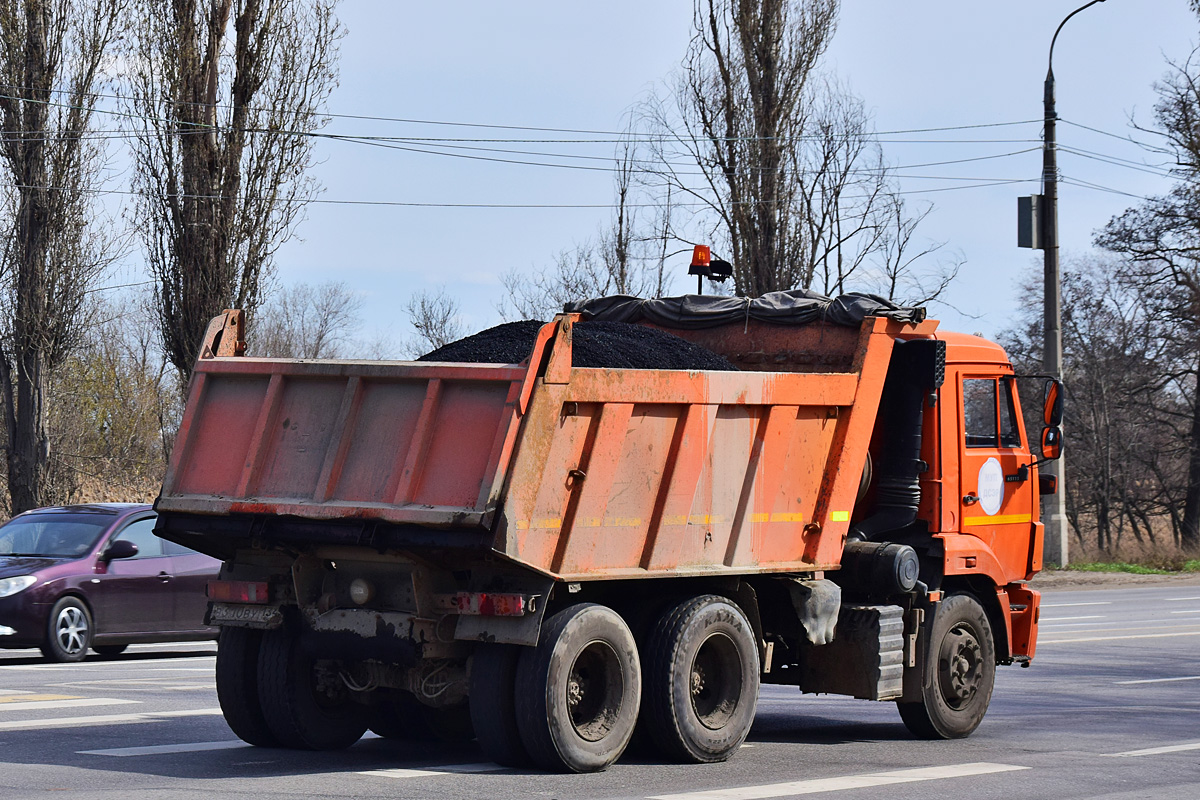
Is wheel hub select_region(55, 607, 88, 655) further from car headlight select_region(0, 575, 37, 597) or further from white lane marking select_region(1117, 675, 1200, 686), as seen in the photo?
white lane marking select_region(1117, 675, 1200, 686)

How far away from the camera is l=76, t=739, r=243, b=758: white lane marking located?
878cm

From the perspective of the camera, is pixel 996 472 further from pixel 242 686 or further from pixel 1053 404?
pixel 242 686

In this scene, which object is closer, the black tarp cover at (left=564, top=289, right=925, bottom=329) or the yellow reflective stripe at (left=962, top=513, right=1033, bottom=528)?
the black tarp cover at (left=564, top=289, right=925, bottom=329)

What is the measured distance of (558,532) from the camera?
8023 millimetres

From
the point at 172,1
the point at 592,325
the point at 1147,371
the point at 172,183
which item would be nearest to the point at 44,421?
the point at 172,183

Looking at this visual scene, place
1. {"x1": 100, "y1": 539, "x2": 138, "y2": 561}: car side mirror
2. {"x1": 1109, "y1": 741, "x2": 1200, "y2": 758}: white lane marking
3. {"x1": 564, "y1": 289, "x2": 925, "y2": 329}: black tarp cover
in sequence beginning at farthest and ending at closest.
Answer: {"x1": 100, "y1": 539, "x2": 138, "y2": 561}: car side mirror < {"x1": 564, "y1": 289, "x2": 925, "y2": 329}: black tarp cover < {"x1": 1109, "y1": 741, "x2": 1200, "y2": 758}: white lane marking

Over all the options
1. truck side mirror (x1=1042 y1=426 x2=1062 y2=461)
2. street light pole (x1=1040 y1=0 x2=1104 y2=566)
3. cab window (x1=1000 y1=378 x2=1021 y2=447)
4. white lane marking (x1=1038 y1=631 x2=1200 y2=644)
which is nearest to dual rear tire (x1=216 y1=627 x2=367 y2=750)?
cab window (x1=1000 y1=378 x2=1021 y2=447)

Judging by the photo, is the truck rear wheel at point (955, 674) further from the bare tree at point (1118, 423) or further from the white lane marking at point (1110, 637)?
the bare tree at point (1118, 423)

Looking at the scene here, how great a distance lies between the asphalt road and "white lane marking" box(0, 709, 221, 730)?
1 centimetres

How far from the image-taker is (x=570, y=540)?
8102mm


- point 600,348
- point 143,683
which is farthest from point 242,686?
point 143,683

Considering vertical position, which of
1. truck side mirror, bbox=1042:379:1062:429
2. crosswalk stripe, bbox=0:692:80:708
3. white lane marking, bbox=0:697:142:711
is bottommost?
crosswalk stripe, bbox=0:692:80:708

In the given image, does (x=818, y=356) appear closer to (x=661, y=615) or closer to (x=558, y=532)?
(x=661, y=615)

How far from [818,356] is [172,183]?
771 inches
